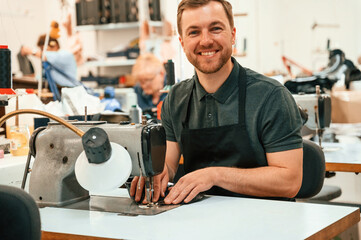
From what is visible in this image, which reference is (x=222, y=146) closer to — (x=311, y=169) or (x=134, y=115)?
(x=311, y=169)

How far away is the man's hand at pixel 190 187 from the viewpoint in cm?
173

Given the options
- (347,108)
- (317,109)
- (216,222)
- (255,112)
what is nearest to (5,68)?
(255,112)

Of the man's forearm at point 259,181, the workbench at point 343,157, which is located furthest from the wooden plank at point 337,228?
the workbench at point 343,157

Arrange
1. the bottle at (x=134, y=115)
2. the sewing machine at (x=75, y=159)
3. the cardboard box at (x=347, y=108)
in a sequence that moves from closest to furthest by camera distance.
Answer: the sewing machine at (x=75, y=159) < the bottle at (x=134, y=115) < the cardboard box at (x=347, y=108)

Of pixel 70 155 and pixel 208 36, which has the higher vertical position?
pixel 208 36

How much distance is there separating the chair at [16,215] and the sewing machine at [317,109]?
2.37 meters

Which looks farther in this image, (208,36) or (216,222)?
(208,36)


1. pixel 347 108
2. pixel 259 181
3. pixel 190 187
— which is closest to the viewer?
pixel 190 187

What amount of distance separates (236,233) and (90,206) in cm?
63

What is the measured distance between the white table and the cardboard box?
3.26 m

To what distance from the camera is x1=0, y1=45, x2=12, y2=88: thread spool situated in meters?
2.30

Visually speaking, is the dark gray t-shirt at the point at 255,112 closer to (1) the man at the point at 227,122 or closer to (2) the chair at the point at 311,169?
(1) the man at the point at 227,122

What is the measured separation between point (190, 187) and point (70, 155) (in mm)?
417

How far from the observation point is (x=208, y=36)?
6.87ft
